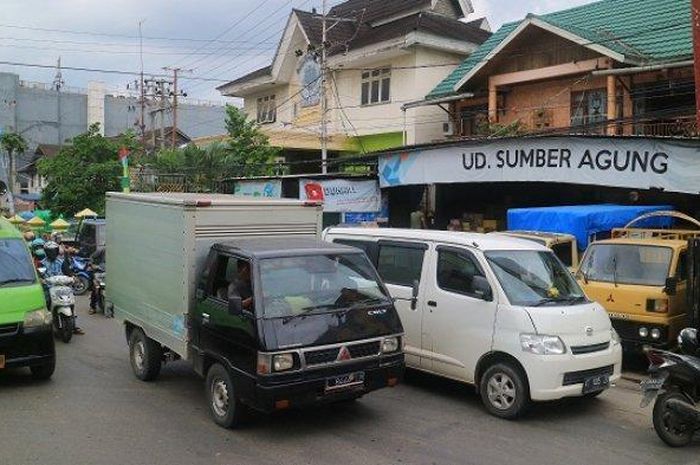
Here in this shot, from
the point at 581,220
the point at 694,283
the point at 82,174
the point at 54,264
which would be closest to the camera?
the point at 694,283

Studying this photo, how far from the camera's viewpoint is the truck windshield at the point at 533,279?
725 centimetres

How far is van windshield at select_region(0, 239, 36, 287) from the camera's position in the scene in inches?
338

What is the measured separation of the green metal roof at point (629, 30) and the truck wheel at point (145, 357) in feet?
45.0

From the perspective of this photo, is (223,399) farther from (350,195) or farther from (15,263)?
(350,195)

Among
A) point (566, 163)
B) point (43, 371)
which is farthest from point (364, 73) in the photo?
point (43, 371)

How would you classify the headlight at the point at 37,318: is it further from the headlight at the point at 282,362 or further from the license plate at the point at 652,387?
the license plate at the point at 652,387

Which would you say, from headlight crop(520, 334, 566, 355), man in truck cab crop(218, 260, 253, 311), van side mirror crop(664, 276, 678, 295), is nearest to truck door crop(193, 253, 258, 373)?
man in truck cab crop(218, 260, 253, 311)

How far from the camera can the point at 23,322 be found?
8.01 meters

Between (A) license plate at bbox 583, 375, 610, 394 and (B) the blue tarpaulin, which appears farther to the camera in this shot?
(B) the blue tarpaulin

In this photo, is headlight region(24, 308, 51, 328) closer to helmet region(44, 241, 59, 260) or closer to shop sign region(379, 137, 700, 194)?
helmet region(44, 241, 59, 260)

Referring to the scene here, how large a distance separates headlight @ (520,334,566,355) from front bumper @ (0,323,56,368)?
222 inches

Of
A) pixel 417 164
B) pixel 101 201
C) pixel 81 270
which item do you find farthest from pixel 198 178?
pixel 417 164

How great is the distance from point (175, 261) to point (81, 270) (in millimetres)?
11677

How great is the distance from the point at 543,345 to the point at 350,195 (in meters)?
13.9
